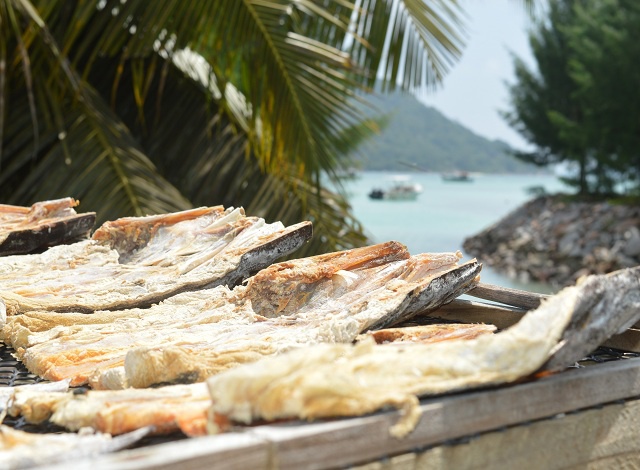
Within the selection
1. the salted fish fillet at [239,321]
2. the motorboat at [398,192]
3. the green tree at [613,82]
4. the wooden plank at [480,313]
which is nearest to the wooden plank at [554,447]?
the salted fish fillet at [239,321]

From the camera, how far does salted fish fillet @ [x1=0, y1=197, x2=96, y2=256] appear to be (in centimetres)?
257

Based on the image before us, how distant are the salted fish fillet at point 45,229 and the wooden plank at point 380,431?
1.73 meters

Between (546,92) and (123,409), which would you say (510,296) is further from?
(546,92)

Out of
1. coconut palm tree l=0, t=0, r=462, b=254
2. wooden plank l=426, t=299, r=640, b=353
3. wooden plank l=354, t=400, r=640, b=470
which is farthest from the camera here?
coconut palm tree l=0, t=0, r=462, b=254

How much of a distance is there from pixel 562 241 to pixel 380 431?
21.7 metres

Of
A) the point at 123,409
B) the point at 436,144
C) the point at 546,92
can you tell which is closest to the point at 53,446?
the point at 123,409

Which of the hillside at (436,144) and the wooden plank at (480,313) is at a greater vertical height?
the hillside at (436,144)

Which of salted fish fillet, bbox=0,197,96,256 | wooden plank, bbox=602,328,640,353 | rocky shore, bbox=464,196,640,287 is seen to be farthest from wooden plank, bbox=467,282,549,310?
rocky shore, bbox=464,196,640,287

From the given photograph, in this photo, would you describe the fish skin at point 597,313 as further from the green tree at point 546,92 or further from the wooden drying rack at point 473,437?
the green tree at point 546,92

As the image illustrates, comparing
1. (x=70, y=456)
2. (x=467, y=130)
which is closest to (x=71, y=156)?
(x=70, y=456)

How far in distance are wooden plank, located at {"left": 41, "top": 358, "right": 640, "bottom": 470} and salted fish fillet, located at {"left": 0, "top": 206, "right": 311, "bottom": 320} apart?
0.93 meters

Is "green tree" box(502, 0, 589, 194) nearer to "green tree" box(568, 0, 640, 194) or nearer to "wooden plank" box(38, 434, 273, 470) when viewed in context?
"green tree" box(568, 0, 640, 194)

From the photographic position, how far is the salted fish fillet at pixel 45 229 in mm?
2574

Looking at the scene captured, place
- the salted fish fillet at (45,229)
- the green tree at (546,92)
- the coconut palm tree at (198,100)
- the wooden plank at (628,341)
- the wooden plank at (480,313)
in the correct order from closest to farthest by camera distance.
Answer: the wooden plank at (628,341) < the wooden plank at (480,313) < the salted fish fillet at (45,229) < the coconut palm tree at (198,100) < the green tree at (546,92)
